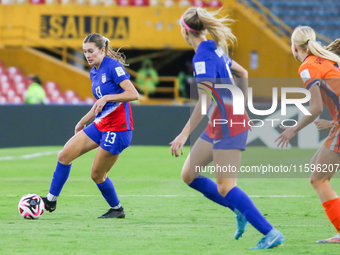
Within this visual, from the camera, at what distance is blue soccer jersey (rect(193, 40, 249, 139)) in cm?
416

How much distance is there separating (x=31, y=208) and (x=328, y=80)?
328cm

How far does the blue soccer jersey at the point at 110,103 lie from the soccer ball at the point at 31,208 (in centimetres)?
103

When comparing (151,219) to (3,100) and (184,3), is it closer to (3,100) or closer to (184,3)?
(3,100)

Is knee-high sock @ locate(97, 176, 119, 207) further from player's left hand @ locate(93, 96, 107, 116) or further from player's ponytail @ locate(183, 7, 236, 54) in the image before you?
player's ponytail @ locate(183, 7, 236, 54)

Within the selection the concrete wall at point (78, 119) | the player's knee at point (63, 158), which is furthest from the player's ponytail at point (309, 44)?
the concrete wall at point (78, 119)

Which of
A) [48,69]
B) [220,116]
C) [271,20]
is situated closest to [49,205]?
[220,116]

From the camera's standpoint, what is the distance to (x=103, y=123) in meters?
5.74

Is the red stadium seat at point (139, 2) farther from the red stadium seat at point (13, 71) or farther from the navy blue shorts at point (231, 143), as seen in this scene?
the navy blue shorts at point (231, 143)

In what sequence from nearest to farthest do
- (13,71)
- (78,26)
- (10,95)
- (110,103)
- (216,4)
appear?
1. (110,103)
2. (10,95)
3. (13,71)
4. (78,26)
5. (216,4)

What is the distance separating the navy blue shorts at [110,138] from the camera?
5648mm

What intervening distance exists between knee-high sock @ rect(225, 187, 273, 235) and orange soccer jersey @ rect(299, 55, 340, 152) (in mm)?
889

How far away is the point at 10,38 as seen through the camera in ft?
71.5

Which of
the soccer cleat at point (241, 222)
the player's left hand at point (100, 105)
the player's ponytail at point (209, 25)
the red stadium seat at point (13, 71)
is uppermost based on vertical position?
the player's ponytail at point (209, 25)

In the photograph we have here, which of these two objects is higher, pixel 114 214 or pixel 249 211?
pixel 249 211
